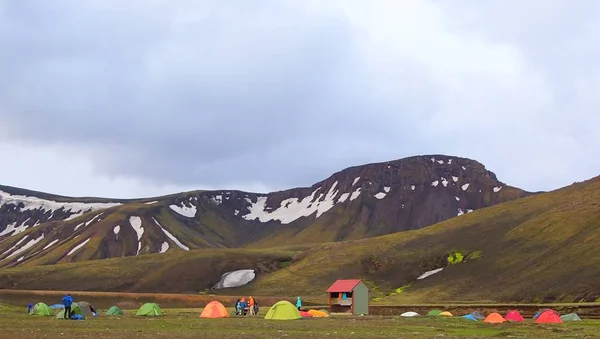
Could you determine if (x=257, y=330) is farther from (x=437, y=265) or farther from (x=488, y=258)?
(x=437, y=265)

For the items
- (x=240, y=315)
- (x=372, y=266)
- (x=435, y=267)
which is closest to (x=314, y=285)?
(x=372, y=266)

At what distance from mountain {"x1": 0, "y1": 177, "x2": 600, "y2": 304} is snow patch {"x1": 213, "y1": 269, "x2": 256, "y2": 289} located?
2.84 metres

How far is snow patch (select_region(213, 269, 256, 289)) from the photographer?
171 meters

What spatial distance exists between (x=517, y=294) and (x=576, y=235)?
24431 millimetres

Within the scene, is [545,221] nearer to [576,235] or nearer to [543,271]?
[576,235]

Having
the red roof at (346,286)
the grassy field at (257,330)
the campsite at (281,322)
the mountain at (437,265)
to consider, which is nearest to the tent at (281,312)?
the campsite at (281,322)

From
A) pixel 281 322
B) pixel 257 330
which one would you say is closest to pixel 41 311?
pixel 281 322

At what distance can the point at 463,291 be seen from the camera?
123 metres

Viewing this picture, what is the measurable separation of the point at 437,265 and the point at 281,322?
97966mm

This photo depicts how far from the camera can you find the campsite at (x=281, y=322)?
39156 mm

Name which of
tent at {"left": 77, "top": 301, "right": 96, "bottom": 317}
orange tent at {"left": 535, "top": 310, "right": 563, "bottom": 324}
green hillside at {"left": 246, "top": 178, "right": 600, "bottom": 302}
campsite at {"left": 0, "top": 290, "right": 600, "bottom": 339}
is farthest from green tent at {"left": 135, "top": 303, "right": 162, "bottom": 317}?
green hillside at {"left": 246, "top": 178, "right": 600, "bottom": 302}

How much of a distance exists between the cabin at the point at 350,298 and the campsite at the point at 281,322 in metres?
2.08

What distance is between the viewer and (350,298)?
81625 mm

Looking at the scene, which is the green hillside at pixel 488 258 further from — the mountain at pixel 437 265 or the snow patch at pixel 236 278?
the snow patch at pixel 236 278
